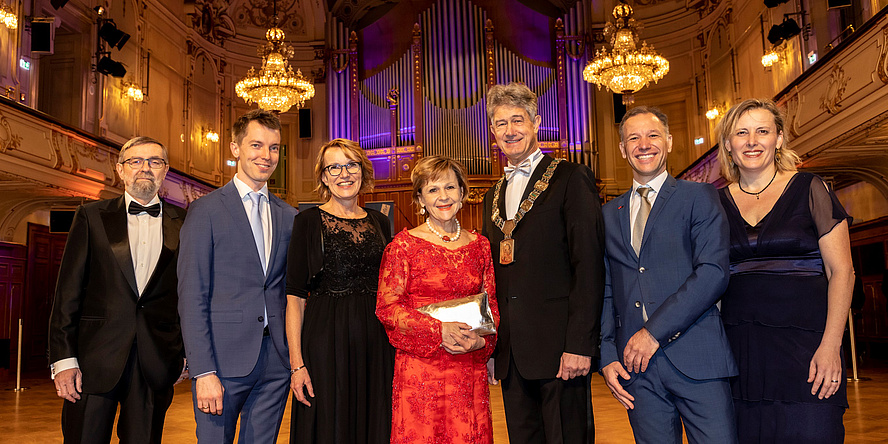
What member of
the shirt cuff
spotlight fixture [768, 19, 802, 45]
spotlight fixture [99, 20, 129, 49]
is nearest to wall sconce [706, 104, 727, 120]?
spotlight fixture [768, 19, 802, 45]

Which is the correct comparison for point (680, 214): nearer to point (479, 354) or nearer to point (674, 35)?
point (479, 354)

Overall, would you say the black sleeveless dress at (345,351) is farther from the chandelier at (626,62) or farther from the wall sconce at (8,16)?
the wall sconce at (8,16)

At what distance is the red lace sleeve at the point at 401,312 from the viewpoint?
7.85 ft

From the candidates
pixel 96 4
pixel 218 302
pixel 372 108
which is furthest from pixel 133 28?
pixel 218 302

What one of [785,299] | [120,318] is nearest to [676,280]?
[785,299]

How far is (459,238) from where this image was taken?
8.63 feet

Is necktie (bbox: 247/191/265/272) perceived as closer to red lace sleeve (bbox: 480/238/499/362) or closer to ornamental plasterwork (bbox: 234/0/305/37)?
red lace sleeve (bbox: 480/238/499/362)

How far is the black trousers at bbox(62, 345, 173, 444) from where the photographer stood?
259 centimetres

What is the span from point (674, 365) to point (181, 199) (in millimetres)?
9868

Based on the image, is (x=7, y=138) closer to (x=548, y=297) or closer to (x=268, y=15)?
(x=548, y=297)

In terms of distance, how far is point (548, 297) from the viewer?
93.2 inches

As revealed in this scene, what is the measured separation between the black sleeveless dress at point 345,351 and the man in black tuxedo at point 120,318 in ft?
2.06

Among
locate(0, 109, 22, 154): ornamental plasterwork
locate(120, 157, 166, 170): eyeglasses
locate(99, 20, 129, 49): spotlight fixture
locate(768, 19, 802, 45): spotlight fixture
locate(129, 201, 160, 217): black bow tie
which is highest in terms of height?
locate(99, 20, 129, 49): spotlight fixture

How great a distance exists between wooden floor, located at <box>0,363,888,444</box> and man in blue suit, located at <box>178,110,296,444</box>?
7.64 ft
